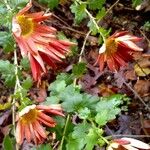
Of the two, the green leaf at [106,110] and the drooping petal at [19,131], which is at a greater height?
the drooping petal at [19,131]

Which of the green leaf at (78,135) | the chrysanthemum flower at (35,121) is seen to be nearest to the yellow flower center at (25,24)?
the chrysanthemum flower at (35,121)

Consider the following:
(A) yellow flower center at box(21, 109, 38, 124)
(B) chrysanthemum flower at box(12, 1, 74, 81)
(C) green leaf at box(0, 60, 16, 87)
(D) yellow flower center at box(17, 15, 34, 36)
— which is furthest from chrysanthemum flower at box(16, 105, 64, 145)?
(C) green leaf at box(0, 60, 16, 87)

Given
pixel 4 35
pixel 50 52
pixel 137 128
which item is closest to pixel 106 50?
pixel 50 52

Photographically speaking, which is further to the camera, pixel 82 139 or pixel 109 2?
pixel 109 2

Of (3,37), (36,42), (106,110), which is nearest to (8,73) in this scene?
(3,37)

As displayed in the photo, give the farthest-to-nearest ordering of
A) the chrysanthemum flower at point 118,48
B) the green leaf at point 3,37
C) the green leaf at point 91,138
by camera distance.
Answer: the green leaf at point 3,37
the chrysanthemum flower at point 118,48
the green leaf at point 91,138

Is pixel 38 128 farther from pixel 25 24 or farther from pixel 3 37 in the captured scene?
pixel 3 37

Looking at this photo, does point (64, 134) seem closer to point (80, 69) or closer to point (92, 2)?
point (80, 69)

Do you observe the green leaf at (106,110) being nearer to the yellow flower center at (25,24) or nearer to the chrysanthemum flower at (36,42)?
the chrysanthemum flower at (36,42)
